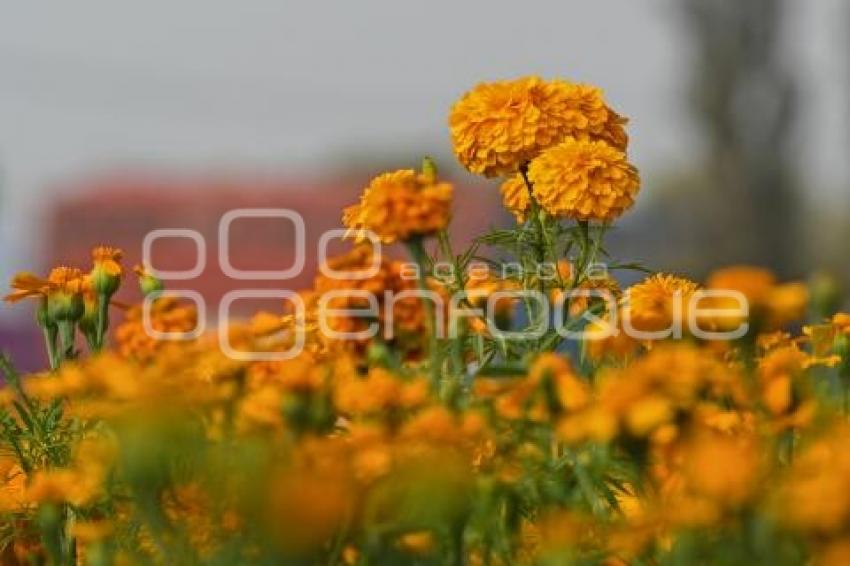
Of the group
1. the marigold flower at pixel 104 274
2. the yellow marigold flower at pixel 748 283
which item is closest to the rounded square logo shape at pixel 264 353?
the marigold flower at pixel 104 274

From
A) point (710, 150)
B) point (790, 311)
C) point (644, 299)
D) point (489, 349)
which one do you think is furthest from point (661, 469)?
point (710, 150)

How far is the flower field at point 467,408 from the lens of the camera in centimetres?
123

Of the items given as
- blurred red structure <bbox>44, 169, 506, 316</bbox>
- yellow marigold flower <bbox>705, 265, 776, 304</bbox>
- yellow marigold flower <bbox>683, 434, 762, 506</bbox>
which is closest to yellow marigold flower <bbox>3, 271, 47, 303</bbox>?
yellow marigold flower <bbox>705, 265, 776, 304</bbox>

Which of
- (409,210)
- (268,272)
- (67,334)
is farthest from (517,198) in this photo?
(268,272)

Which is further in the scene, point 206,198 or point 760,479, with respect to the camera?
point 206,198

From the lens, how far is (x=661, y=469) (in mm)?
1581

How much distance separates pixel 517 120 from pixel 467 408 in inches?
29.8

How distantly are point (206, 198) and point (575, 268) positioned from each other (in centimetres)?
2118

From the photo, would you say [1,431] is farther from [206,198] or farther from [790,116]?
[206,198]

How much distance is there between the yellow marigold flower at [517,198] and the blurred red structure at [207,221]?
18644mm

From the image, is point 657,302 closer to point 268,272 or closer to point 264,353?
point 264,353

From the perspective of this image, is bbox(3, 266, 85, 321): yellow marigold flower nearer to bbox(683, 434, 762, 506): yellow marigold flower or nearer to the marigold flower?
the marigold flower

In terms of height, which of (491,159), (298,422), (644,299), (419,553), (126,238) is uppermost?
(126,238)

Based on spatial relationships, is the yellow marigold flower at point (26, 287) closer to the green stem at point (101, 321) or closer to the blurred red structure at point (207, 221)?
the green stem at point (101, 321)
